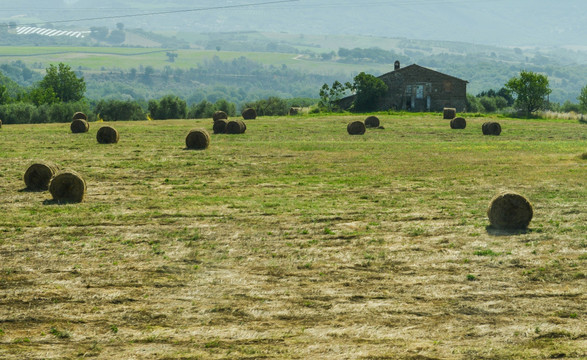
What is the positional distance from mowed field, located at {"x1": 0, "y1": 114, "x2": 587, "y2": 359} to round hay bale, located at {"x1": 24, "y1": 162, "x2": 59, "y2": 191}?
67 cm

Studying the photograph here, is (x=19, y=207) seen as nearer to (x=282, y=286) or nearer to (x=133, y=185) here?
(x=133, y=185)

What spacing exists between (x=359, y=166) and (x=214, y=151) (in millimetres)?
9812

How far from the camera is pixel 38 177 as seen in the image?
29.7 meters

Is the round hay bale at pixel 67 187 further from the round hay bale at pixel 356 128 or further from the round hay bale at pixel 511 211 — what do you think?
the round hay bale at pixel 356 128

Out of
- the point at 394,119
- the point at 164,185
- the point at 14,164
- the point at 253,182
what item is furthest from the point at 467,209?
the point at 394,119

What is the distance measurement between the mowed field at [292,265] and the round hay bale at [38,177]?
2.20ft

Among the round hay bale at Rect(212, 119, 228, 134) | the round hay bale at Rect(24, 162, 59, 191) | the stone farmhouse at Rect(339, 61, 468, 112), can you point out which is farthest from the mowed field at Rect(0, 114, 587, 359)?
the stone farmhouse at Rect(339, 61, 468, 112)

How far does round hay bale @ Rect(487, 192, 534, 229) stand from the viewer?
74.7 feet

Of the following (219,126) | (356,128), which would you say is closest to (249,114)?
(219,126)

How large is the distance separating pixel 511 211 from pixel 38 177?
1810 centimetres

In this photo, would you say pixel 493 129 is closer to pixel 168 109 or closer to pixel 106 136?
pixel 106 136

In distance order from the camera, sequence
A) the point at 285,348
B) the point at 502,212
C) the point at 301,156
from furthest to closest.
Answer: the point at 301,156 → the point at 502,212 → the point at 285,348

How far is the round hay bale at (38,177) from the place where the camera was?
29734 millimetres

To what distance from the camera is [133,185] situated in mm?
31812
